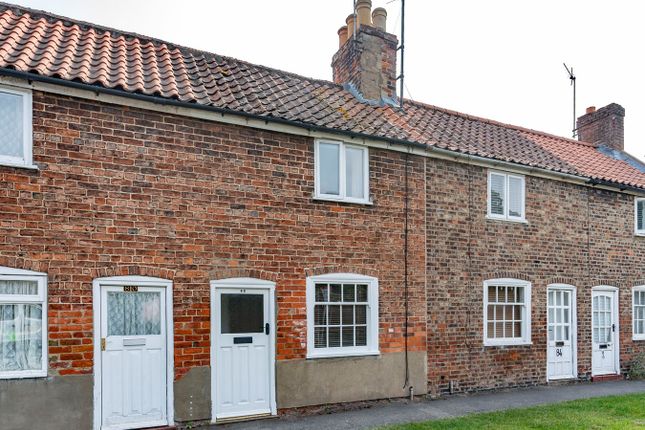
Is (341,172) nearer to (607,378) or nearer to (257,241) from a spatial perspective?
(257,241)

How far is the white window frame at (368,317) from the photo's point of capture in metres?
8.93

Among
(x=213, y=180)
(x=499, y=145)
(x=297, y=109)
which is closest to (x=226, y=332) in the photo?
(x=213, y=180)

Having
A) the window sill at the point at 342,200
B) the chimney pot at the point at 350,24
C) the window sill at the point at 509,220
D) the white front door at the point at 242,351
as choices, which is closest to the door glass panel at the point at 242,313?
the white front door at the point at 242,351

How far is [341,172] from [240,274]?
9.14 feet

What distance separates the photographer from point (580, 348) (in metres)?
12.4

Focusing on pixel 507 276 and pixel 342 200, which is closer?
pixel 342 200

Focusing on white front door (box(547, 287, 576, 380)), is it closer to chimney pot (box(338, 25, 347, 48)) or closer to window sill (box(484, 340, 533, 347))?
window sill (box(484, 340, 533, 347))

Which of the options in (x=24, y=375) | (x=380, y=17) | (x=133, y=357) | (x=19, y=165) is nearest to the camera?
(x=24, y=375)

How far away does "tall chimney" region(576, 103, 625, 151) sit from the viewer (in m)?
17.4

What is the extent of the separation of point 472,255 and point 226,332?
229 inches

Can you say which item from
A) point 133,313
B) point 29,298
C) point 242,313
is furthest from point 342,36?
point 29,298

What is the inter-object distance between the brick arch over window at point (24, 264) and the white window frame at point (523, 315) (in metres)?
8.81

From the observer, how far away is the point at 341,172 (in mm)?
9430

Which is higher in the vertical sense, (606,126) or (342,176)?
(606,126)
